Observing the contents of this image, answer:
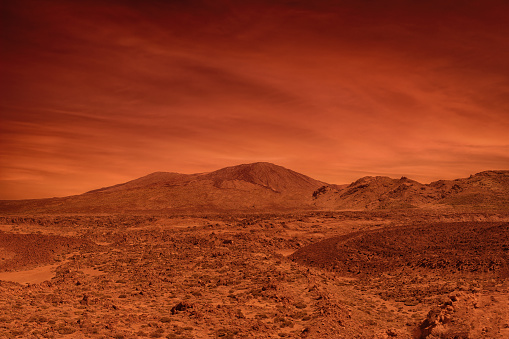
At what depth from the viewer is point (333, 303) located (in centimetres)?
2023

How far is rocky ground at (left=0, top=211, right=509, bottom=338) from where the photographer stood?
16.2m

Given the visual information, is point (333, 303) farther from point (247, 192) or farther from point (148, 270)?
point (247, 192)

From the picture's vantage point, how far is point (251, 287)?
77.9 feet

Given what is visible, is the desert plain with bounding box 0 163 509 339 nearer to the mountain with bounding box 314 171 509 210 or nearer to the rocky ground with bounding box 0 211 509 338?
the rocky ground with bounding box 0 211 509 338

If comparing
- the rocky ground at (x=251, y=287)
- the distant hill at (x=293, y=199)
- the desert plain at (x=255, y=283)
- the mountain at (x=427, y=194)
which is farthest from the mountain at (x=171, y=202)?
the rocky ground at (x=251, y=287)

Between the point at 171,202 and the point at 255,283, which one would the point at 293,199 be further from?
the point at 255,283

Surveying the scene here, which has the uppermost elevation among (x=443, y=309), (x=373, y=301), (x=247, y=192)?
(x=247, y=192)

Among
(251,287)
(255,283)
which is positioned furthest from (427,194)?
(251,287)

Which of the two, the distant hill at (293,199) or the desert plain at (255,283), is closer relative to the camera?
the desert plain at (255,283)

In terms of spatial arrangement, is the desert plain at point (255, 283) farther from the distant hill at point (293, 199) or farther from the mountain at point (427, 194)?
the mountain at point (427, 194)

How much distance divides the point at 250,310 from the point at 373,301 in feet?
24.8

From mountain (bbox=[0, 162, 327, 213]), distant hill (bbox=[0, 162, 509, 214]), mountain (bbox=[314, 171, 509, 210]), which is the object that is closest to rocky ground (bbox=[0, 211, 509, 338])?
mountain (bbox=[314, 171, 509, 210])

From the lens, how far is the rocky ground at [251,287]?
640 inches

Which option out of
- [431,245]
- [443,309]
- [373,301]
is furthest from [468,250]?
[443,309]
